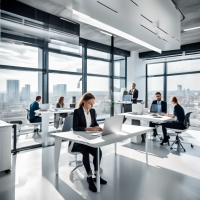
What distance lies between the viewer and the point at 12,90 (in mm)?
4219

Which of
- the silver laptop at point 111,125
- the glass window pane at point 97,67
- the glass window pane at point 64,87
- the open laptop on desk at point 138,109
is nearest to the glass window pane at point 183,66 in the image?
the glass window pane at point 97,67

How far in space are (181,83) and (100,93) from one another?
163 inches

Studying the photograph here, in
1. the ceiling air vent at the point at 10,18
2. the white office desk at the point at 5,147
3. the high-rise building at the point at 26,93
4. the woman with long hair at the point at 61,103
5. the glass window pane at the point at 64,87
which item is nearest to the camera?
the white office desk at the point at 5,147

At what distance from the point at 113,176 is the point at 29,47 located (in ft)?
12.1

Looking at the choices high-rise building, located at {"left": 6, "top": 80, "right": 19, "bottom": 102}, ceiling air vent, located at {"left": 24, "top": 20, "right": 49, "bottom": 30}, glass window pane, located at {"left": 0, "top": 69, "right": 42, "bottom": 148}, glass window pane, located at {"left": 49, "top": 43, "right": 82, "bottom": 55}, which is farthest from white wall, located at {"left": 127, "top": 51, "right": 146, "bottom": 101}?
high-rise building, located at {"left": 6, "top": 80, "right": 19, "bottom": 102}

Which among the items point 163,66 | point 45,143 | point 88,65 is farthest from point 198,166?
point 163,66

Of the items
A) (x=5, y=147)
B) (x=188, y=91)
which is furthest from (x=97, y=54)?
(x=5, y=147)

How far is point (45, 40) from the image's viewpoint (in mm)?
4875

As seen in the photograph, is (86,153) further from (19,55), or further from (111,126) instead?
(19,55)

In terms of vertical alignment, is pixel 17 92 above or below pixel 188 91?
below

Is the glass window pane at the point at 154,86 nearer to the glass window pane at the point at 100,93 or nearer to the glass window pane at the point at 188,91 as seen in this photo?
the glass window pane at the point at 188,91

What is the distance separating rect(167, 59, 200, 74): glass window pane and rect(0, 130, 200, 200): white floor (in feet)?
16.8

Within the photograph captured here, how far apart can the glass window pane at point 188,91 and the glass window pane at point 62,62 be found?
5269mm

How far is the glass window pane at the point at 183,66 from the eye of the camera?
8.14m
